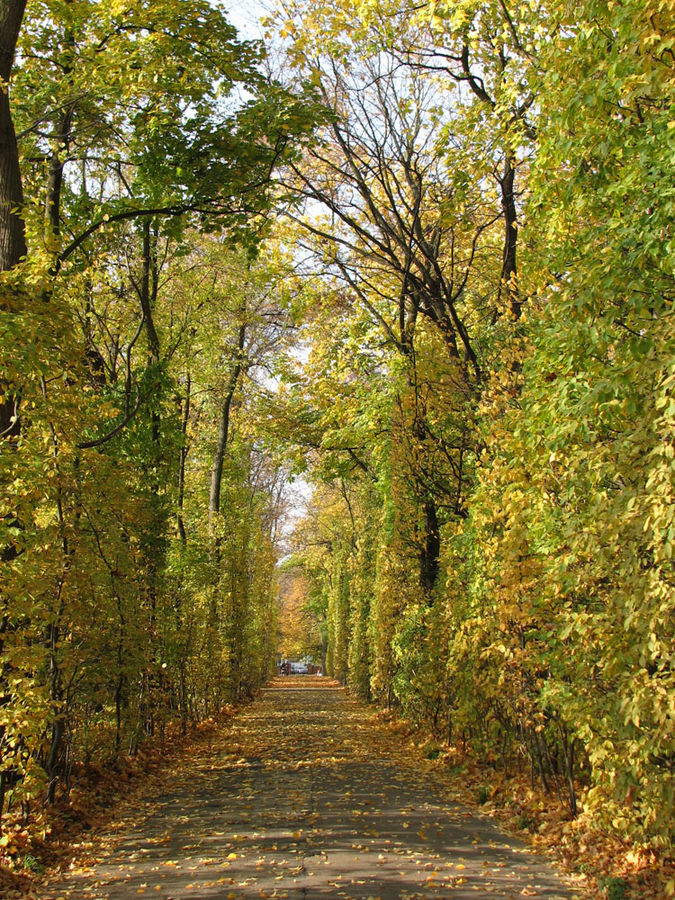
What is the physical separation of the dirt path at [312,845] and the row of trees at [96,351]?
101 cm

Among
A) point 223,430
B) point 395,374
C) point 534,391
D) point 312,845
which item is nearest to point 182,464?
point 223,430

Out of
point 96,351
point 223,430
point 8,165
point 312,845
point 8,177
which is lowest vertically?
point 312,845

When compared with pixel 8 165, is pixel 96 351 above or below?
below

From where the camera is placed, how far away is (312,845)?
19.4ft

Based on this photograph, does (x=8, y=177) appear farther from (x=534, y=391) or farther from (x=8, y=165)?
(x=534, y=391)

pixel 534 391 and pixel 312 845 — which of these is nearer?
pixel 534 391

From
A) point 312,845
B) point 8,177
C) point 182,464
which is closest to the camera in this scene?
point 312,845

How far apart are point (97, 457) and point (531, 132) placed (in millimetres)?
6249

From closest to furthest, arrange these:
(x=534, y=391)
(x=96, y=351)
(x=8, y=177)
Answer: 1. (x=534, y=391)
2. (x=8, y=177)
3. (x=96, y=351)

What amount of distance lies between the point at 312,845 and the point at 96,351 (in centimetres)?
667

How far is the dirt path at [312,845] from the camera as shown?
4852 millimetres

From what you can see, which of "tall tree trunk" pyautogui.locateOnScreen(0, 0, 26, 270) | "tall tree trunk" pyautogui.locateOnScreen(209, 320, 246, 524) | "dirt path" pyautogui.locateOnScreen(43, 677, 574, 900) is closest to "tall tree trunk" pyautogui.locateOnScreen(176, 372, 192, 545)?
"tall tree trunk" pyautogui.locateOnScreen(209, 320, 246, 524)

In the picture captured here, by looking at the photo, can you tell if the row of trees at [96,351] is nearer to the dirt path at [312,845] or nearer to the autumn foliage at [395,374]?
the autumn foliage at [395,374]

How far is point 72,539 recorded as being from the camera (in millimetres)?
6590
